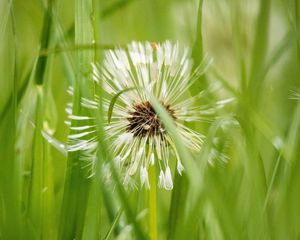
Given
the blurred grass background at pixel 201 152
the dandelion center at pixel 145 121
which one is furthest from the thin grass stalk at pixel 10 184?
the dandelion center at pixel 145 121

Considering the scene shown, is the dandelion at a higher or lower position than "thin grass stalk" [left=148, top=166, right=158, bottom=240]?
higher

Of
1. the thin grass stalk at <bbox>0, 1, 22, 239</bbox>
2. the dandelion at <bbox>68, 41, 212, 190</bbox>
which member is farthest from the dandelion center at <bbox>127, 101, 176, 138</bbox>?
the thin grass stalk at <bbox>0, 1, 22, 239</bbox>

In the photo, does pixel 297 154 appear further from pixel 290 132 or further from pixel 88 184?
pixel 88 184

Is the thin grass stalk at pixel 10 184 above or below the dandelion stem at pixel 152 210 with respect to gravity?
above

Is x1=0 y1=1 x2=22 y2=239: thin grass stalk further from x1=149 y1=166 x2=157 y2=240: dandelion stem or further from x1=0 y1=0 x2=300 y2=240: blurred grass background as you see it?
x1=149 y1=166 x2=157 y2=240: dandelion stem

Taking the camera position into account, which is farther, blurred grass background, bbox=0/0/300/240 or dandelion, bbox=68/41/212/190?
dandelion, bbox=68/41/212/190

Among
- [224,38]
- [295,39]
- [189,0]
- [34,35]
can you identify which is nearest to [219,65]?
[224,38]

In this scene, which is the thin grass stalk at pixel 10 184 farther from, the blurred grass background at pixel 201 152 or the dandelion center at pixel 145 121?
the dandelion center at pixel 145 121

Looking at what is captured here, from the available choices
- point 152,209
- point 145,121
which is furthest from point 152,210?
point 145,121
